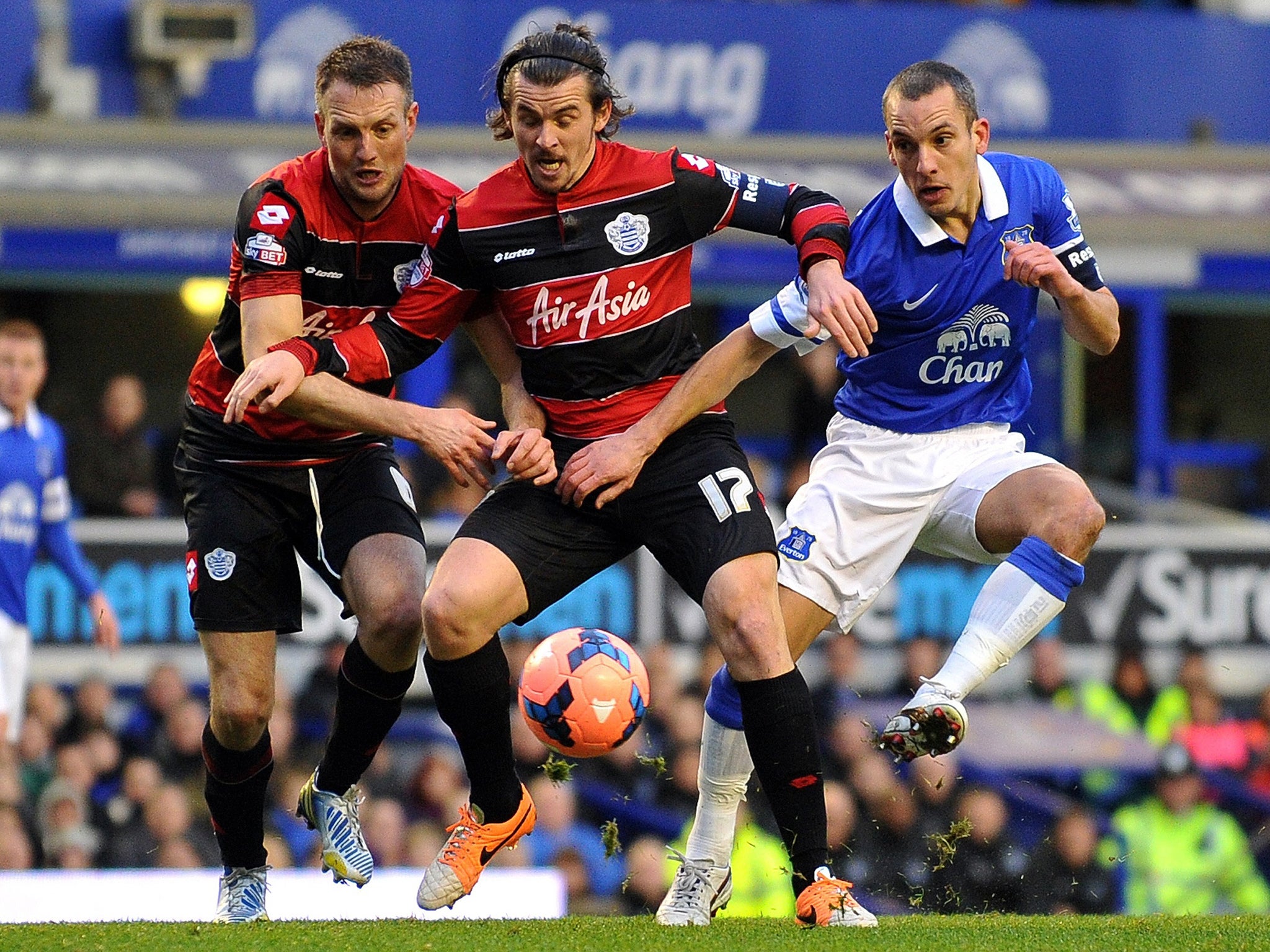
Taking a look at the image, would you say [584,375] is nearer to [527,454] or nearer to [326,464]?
[527,454]

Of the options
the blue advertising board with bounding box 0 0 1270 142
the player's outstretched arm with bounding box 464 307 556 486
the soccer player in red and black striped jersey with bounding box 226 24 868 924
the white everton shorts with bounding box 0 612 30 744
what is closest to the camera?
the soccer player in red and black striped jersey with bounding box 226 24 868 924

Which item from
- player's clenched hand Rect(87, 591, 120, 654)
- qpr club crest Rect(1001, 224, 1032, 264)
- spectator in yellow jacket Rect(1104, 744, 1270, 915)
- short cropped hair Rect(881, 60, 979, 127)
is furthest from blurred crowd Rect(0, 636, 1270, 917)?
short cropped hair Rect(881, 60, 979, 127)

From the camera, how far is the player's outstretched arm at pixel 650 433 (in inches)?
220

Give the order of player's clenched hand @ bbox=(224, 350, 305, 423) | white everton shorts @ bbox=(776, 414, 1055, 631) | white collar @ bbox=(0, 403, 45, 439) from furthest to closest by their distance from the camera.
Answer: white collar @ bbox=(0, 403, 45, 439) → white everton shorts @ bbox=(776, 414, 1055, 631) → player's clenched hand @ bbox=(224, 350, 305, 423)

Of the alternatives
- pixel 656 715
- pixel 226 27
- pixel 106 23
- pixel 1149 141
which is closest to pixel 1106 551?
pixel 656 715

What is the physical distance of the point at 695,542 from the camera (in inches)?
218

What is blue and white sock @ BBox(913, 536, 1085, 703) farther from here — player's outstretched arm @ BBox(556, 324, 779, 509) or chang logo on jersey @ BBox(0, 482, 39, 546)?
chang logo on jersey @ BBox(0, 482, 39, 546)

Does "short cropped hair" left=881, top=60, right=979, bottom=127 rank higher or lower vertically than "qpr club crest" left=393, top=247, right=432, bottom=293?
higher

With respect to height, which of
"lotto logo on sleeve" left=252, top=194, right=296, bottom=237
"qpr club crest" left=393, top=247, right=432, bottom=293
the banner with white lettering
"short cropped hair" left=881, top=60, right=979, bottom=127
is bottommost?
the banner with white lettering

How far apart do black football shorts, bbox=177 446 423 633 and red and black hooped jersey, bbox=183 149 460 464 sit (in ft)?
0.25

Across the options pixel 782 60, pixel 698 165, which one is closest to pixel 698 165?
pixel 698 165

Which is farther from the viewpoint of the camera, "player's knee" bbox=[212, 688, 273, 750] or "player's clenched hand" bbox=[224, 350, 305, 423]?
"player's knee" bbox=[212, 688, 273, 750]

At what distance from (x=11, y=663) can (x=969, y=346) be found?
577cm

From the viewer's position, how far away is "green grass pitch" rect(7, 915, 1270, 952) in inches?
204
